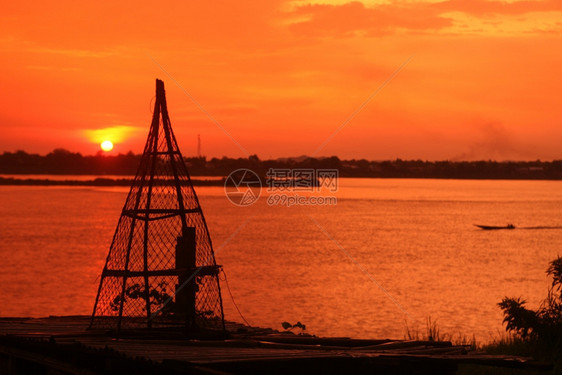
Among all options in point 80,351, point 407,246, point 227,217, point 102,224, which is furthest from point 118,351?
point 227,217

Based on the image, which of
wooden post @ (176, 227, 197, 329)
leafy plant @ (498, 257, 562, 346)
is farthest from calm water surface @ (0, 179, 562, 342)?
wooden post @ (176, 227, 197, 329)

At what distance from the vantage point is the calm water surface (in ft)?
96.6

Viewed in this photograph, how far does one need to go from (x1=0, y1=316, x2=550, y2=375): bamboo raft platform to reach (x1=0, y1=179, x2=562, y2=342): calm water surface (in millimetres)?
15976

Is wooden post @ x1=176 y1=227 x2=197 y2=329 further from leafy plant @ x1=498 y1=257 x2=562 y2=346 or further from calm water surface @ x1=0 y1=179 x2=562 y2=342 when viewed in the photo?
calm water surface @ x1=0 y1=179 x2=562 y2=342

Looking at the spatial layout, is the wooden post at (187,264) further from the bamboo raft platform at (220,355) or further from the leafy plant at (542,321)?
the leafy plant at (542,321)

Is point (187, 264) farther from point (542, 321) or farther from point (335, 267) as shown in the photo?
point (335, 267)

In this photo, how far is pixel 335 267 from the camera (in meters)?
45.9

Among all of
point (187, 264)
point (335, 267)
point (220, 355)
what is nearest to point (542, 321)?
point (187, 264)

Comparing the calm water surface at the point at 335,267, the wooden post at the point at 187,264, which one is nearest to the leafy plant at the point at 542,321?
the wooden post at the point at 187,264

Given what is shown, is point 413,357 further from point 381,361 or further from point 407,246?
point 407,246

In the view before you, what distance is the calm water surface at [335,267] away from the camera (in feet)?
96.6

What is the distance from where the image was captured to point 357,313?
29.8 metres

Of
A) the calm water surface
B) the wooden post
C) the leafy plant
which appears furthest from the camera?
the calm water surface

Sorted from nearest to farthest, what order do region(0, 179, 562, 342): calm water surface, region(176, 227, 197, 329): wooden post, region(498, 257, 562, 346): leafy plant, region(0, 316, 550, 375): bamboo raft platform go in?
1. region(0, 316, 550, 375): bamboo raft platform
2. region(176, 227, 197, 329): wooden post
3. region(498, 257, 562, 346): leafy plant
4. region(0, 179, 562, 342): calm water surface
